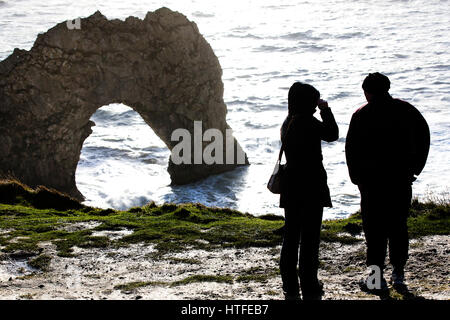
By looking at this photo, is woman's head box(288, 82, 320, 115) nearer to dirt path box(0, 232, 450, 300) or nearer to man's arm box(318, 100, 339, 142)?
man's arm box(318, 100, 339, 142)

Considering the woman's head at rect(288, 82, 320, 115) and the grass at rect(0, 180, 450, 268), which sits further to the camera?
the grass at rect(0, 180, 450, 268)

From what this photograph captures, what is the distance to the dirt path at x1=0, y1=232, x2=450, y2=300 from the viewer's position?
7.61 meters

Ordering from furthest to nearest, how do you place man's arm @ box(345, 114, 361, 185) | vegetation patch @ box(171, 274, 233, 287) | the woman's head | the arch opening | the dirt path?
the arch opening < vegetation patch @ box(171, 274, 233, 287) < the dirt path < man's arm @ box(345, 114, 361, 185) < the woman's head

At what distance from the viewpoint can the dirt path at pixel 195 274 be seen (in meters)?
7.61

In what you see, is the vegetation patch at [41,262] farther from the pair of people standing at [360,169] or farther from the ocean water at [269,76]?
the ocean water at [269,76]

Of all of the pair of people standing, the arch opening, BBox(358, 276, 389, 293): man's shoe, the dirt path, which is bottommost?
the arch opening

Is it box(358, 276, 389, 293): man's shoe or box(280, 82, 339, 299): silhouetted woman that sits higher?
box(280, 82, 339, 299): silhouetted woman

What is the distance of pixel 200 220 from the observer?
12.4 metres

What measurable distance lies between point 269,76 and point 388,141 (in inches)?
1856

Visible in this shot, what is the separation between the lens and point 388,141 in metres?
7.05

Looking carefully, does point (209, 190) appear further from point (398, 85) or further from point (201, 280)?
point (398, 85)

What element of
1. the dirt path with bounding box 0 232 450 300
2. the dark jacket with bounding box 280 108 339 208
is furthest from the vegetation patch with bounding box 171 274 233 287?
the dark jacket with bounding box 280 108 339 208

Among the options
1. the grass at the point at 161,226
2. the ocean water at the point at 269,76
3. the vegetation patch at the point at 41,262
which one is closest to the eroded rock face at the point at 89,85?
the ocean water at the point at 269,76
